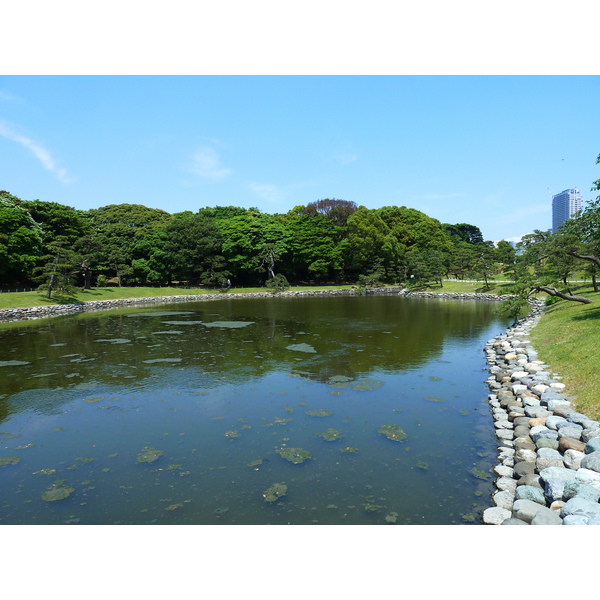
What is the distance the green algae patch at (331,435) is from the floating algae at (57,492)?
4479mm

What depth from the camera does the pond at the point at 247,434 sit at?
18.3ft

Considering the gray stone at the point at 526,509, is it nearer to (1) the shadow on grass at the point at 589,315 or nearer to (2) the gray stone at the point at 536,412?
(2) the gray stone at the point at 536,412

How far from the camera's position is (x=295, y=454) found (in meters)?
7.10

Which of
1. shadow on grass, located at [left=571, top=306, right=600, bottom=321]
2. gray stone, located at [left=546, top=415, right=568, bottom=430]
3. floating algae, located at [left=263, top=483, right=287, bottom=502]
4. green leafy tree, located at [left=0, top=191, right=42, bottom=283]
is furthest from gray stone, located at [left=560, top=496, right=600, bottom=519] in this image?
green leafy tree, located at [left=0, top=191, right=42, bottom=283]

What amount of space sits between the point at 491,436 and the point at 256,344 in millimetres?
11717

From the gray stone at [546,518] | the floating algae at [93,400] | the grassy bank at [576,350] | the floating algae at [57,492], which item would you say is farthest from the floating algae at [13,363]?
the grassy bank at [576,350]

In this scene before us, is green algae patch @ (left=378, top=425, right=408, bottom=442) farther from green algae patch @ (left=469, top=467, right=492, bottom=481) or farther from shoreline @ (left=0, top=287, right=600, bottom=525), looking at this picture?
shoreline @ (left=0, top=287, right=600, bottom=525)

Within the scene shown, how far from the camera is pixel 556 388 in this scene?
8.90m

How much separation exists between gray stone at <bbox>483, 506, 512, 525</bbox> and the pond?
0.15 metres

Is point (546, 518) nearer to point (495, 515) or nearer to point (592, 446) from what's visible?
point (495, 515)

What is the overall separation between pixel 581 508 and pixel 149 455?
6760 millimetres

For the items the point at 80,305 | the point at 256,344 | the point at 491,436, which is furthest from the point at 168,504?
the point at 80,305

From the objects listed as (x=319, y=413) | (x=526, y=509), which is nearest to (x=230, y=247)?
(x=319, y=413)

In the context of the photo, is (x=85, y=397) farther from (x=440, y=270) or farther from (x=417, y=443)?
(x=440, y=270)
